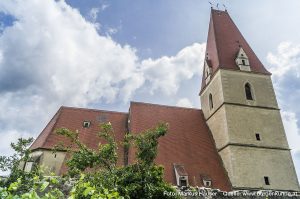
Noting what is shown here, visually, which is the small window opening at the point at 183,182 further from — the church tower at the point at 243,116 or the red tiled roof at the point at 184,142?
the church tower at the point at 243,116

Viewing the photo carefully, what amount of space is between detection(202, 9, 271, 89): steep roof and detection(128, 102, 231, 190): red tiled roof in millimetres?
3929

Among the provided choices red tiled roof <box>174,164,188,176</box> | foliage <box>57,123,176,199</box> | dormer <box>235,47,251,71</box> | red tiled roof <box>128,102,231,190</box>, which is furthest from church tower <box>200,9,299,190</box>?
foliage <box>57,123,176,199</box>

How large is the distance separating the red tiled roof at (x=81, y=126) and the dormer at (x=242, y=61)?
9162mm

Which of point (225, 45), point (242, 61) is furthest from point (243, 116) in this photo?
point (225, 45)

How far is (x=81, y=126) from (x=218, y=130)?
918cm

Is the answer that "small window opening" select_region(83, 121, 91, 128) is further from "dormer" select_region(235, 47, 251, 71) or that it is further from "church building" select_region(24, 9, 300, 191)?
"dormer" select_region(235, 47, 251, 71)

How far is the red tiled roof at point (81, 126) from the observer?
18.1m

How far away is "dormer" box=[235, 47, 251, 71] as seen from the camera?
2185cm

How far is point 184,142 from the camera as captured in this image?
1952 centimetres

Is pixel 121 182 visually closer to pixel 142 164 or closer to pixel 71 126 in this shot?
pixel 142 164

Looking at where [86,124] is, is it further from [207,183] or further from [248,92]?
[248,92]

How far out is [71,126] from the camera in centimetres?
1931

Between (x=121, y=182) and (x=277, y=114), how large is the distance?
14367 millimetres

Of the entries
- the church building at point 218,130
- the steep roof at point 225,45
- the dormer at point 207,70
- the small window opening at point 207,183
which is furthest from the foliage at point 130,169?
the dormer at point 207,70
